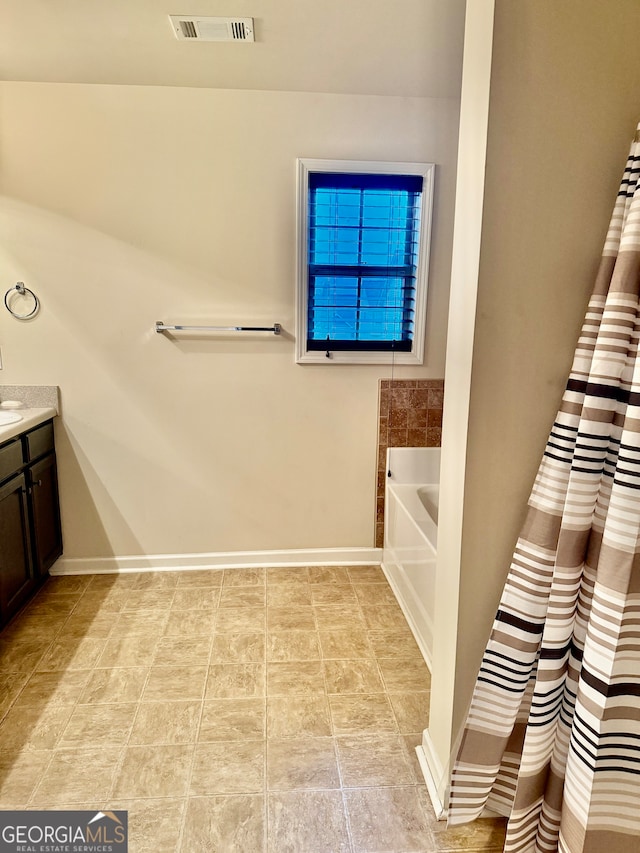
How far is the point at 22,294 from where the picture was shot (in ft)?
9.40

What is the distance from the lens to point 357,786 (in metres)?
1.75

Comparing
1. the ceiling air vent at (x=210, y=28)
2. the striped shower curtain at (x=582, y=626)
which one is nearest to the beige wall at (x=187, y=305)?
the ceiling air vent at (x=210, y=28)

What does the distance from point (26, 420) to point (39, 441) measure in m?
0.21

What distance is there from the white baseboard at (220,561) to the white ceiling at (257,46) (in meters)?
2.33

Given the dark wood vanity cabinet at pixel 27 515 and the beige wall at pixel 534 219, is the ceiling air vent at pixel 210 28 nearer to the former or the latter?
the beige wall at pixel 534 219

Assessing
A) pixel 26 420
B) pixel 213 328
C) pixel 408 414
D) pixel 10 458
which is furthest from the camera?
pixel 408 414

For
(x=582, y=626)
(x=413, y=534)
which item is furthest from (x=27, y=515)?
(x=582, y=626)

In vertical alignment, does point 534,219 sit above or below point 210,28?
below

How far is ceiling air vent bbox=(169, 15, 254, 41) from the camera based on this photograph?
2078mm

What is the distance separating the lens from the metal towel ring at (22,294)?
9.36 feet

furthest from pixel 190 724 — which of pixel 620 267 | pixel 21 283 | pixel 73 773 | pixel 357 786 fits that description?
pixel 21 283

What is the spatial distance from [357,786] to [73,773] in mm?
865

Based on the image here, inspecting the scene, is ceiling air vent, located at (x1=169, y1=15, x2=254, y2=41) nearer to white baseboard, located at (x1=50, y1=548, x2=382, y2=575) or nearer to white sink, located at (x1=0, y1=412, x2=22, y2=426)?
white sink, located at (x1=0, y1=412, x2=22, y2=426)

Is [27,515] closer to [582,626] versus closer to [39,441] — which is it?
[39,441]
